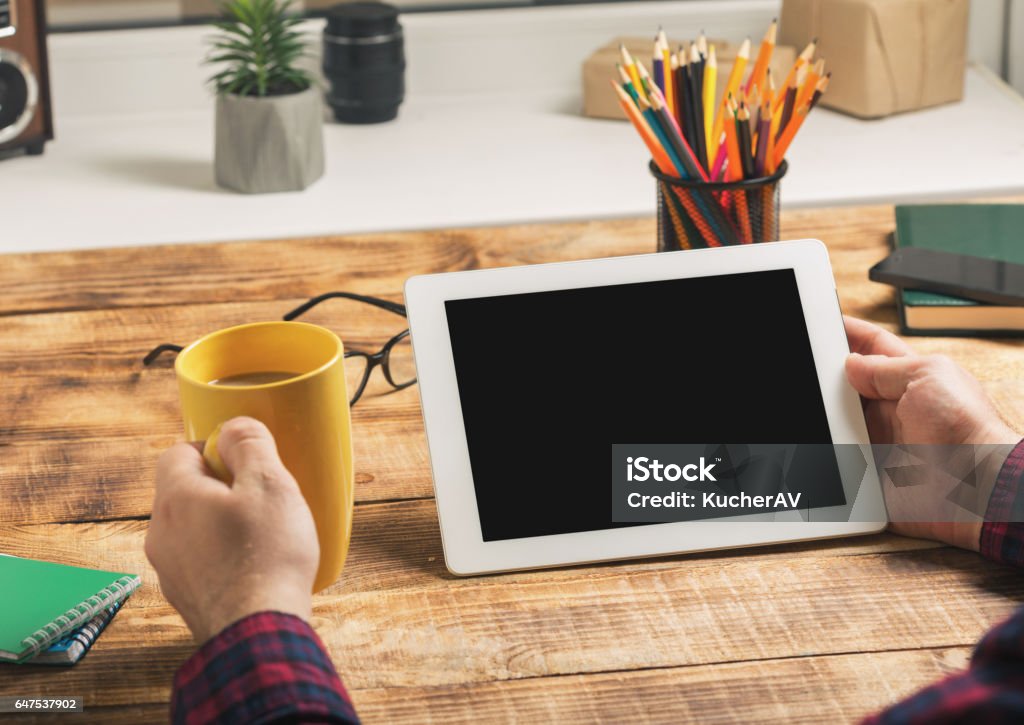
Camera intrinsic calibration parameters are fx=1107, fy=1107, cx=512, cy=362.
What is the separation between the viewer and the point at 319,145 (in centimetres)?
143

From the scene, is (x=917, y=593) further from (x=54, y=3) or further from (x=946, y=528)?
(x=54, y=3)

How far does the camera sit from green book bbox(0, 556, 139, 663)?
594mm

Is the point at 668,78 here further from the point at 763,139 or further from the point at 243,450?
the point at 243,450

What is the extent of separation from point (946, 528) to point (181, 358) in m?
0.47

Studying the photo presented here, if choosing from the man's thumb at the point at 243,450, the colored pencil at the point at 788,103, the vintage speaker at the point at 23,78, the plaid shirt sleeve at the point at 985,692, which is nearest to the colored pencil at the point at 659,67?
the colored pencil at the point at 788,103


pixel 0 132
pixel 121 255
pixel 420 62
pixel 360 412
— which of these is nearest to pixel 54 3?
pixel 0 132

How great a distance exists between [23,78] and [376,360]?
34.4 inches

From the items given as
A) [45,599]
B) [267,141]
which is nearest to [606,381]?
[45,599]

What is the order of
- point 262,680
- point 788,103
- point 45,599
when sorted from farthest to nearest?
point 788,103
point 45,599
point 262,680

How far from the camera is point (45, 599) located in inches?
24.9

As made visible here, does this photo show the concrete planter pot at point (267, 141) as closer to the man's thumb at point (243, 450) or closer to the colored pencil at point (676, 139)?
the colored pencil at point (676, 139)

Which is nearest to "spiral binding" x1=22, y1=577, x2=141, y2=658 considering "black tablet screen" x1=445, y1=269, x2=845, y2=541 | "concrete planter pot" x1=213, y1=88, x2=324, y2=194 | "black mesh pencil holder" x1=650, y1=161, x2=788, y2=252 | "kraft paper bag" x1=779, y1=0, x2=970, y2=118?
"black tablet screen" x1=445, y1=269, x2=845, y2=541

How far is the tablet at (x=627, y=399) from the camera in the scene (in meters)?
0.68

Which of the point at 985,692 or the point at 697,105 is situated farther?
the point at 697,105
